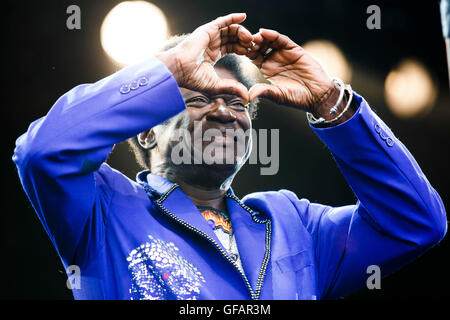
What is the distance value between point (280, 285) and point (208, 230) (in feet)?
0.79

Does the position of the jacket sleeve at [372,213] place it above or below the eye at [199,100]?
below

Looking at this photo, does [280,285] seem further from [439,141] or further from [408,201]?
[439,141]

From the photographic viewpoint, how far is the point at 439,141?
2.68 meters

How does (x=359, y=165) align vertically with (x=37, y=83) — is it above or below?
below

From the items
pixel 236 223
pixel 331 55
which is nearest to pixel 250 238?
pixel 236 223

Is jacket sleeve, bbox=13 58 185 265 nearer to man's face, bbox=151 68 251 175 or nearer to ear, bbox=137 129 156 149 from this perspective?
man's face, bbox=151 68 251 175

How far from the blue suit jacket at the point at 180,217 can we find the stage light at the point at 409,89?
1.33 m

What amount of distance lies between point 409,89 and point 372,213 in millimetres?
1439

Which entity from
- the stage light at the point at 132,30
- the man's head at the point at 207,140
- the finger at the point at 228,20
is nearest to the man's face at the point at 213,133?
the man's head at the point at 207,140

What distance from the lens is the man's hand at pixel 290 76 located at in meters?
1.33

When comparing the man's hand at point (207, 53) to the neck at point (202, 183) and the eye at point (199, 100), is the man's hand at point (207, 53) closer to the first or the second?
the eye at point (199, 100)

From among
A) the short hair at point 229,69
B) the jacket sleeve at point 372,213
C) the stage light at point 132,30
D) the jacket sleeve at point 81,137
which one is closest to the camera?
the jacket sleeve at point 81,137

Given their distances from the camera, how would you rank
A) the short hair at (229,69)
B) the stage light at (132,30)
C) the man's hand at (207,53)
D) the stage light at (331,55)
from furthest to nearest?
the stage light at (331,55) → the stage light at (132,30) → the short hair at (229,69) → the man's hand at (207,53)
